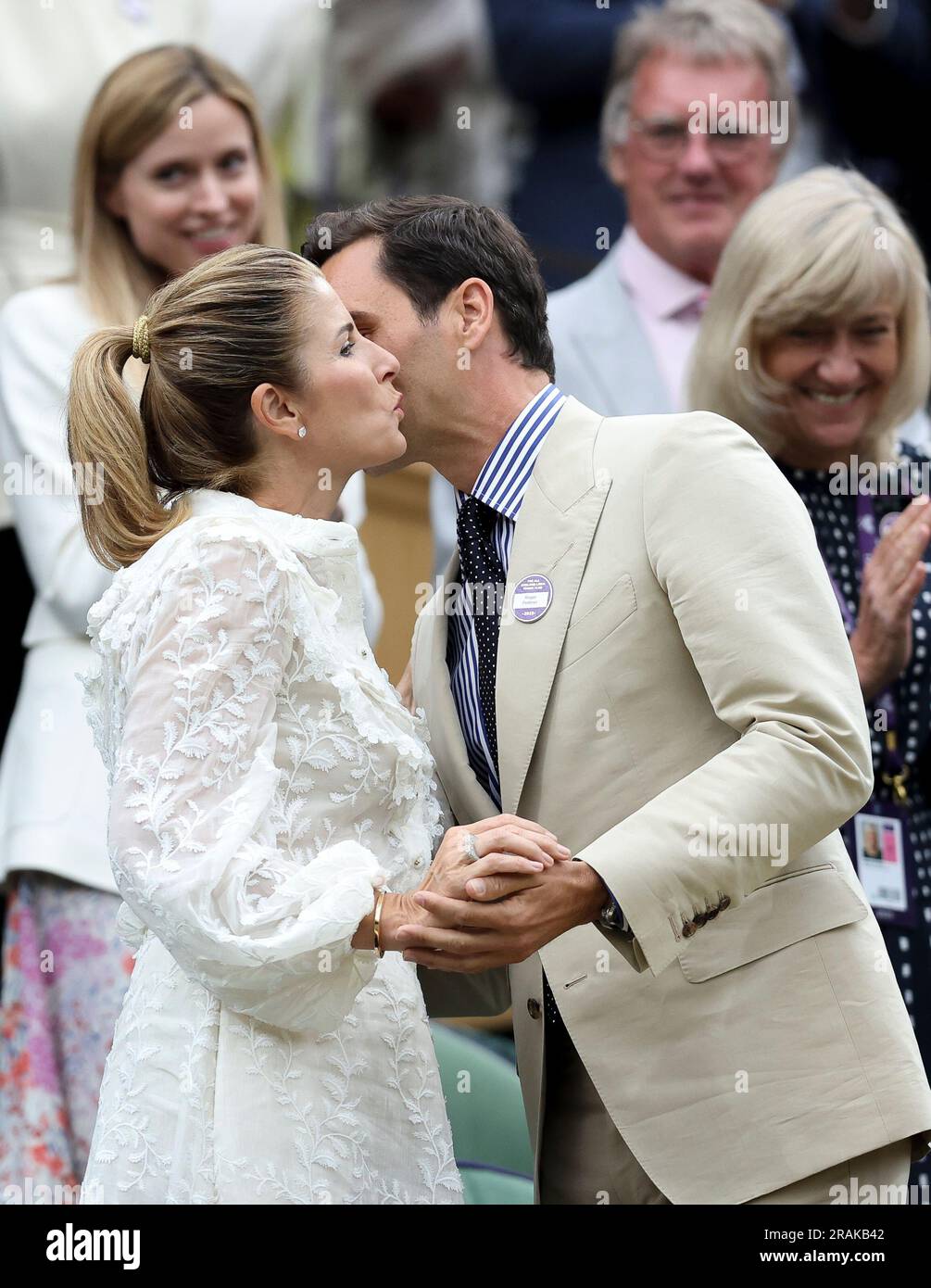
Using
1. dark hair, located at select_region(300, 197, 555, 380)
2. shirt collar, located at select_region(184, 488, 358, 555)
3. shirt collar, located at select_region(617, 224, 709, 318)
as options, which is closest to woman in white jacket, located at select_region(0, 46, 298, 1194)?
dark hair, located at select_region(300, 197, 555, 380)

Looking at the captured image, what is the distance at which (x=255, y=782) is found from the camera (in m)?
2.22

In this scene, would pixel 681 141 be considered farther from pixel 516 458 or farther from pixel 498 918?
pixel 498 918

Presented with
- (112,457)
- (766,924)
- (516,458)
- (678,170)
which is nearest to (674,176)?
(678,170)

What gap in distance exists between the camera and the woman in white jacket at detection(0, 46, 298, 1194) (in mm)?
3688

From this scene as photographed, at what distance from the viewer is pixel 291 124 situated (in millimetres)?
4949

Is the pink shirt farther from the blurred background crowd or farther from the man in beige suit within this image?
the man in beige suit

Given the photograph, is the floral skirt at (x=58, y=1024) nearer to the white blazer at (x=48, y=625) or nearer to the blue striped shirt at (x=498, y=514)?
the white blazer at (x=48, y=625)

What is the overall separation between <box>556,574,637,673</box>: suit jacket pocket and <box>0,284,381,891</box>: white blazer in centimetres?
145

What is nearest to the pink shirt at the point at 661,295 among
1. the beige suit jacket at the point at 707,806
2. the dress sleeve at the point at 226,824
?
the beige suit jacket at the point at 707,806

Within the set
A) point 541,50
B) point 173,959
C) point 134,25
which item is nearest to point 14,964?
point 173,959

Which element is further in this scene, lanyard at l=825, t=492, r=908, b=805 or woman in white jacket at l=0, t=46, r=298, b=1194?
woman in white jacket at l=0, t=46, r=298, b=1194

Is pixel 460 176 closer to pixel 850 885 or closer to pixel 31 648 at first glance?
pixel 31 648

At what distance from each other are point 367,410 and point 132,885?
77cm

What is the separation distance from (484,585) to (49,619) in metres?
1.40
